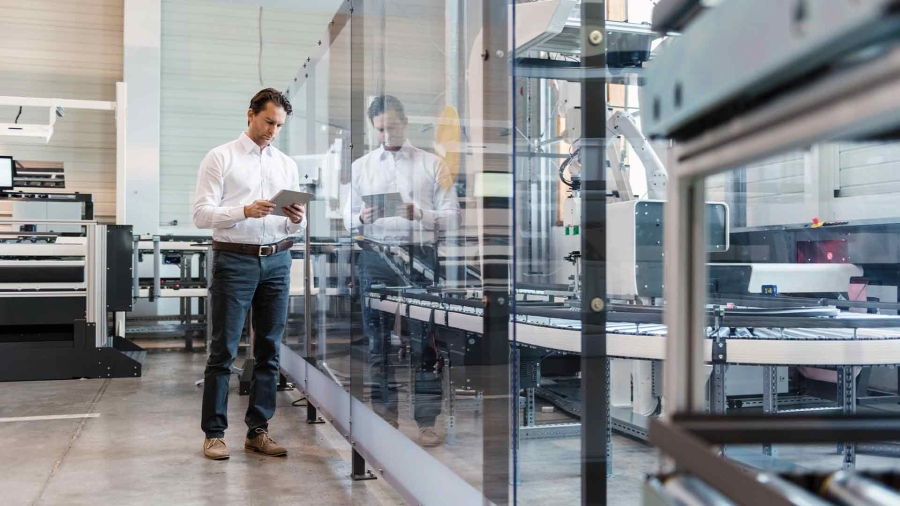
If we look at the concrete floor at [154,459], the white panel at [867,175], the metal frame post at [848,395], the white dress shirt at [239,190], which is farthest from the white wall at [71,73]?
the metal frame post at [848,395]

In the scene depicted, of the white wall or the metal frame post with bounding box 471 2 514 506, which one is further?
the white wall

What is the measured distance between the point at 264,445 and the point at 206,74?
6500 millimetres

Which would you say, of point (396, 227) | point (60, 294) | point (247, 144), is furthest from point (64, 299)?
point (396, 227)

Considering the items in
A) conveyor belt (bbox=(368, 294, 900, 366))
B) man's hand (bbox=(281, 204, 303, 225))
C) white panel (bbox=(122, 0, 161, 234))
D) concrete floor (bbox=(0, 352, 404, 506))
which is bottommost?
concrete floor (bbox=(0, 352, 404, 506))

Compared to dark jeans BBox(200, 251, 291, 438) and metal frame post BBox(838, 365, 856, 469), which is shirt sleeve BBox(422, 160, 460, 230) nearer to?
dark jeans BBox(200, 251, 291, 438)

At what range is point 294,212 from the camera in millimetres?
3119

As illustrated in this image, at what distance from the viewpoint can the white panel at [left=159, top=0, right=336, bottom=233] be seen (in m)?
8.62

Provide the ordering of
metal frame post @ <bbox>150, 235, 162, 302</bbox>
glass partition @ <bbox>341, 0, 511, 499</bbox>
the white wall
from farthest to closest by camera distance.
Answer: the white wall < metal frame post @ <bbox>150, 235, 162, 302</bbox> < glass partition @ <bbox>341, 0, 511, 499</bbox>

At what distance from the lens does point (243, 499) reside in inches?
107

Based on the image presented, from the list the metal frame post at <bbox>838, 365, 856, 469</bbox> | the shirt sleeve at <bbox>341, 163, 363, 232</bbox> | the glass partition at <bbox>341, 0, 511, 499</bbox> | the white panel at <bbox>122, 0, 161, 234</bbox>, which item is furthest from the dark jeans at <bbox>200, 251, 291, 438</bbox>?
the white panel at <bbox>122, 0, 161, 234</bbox>

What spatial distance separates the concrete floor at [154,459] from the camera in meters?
2.80

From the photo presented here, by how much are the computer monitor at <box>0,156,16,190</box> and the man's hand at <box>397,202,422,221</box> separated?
468 centimetres

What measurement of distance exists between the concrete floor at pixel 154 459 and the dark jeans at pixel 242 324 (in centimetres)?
22

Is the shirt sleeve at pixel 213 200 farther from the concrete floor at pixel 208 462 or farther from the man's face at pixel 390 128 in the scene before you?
the concrete floor at pixel 208 462
